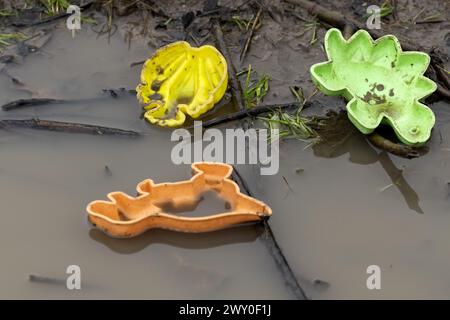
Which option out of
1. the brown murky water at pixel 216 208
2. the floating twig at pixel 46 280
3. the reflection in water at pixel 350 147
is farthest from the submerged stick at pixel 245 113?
the floating twig at pixel 46 280

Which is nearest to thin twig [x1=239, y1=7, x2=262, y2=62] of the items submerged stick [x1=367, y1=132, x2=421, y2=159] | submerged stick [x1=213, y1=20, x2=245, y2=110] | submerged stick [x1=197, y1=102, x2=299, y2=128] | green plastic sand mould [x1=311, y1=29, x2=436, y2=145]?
submerged stick [x1=213, y1=20, x2=245, y2=110]

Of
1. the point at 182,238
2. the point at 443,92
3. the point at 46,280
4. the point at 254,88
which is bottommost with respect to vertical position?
the point at 46,280

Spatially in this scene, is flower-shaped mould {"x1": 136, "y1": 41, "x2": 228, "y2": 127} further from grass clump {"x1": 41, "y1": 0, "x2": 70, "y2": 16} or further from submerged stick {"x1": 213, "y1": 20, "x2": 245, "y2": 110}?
grass clump {"x1": 41, "y1": 0, "x2": 70, "y2": 16}

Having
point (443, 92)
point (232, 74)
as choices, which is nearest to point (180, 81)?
point (232, 74)

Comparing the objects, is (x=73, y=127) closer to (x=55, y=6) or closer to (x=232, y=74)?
(x=232, y=74)

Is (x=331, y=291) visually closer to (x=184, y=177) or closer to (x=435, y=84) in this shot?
(x=184, y=177)

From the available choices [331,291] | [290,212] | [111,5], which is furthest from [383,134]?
[111,5]
